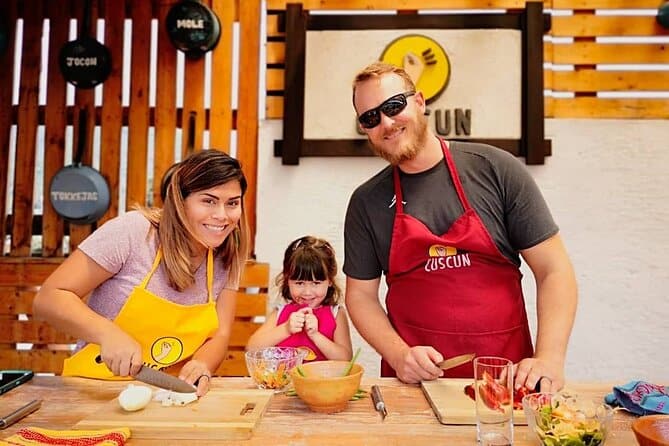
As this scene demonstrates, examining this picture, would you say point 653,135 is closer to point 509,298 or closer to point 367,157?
point 367,157

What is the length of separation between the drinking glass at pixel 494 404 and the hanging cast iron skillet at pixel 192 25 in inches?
103

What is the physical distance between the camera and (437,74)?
299 cm

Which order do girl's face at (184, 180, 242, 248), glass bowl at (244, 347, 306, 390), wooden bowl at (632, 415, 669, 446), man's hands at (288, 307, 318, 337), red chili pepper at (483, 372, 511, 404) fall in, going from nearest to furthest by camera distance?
wooden bowl at (632, 415, 669, 446) < red chili pepper at (483, 372, 511, 404) < glass bowl at (244, 347, 306, 390) < girl's face at (184, 180, 242, 248) < man's hands at (288, 307, 318, 337)

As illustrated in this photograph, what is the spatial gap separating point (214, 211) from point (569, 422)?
1.15 m

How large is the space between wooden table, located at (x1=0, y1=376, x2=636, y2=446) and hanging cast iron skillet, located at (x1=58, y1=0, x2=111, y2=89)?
218cm

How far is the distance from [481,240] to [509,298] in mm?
233

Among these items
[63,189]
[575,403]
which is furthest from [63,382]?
[63,189]

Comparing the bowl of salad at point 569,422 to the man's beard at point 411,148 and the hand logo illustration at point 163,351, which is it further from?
the hand logo illustration at point 163,351

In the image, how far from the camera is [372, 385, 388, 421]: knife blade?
123 centimetres

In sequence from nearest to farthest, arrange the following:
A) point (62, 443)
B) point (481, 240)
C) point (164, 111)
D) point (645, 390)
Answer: point (62, 443) < point (645, 390) < point (481, 240) < point (164, 111)

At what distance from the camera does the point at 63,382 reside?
150 centimetres

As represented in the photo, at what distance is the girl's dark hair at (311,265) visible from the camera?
2248 mm

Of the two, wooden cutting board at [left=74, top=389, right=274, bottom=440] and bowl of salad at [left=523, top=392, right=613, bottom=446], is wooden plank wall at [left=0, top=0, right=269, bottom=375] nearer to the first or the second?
wooden cutting board at [left=74, top=389, right=274, bottom=440]

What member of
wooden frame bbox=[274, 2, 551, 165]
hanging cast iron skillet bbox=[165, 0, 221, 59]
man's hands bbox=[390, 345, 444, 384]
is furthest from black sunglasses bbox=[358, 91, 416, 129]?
hanging cast iron skillet bbox=[165, 0, 221, 59]
